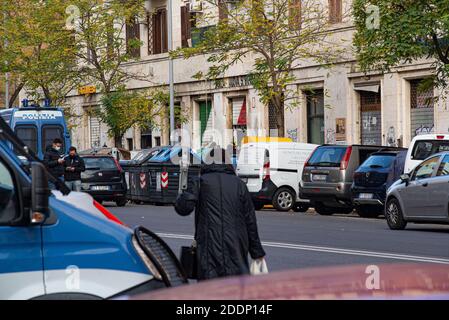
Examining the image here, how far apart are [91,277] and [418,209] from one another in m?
15.0

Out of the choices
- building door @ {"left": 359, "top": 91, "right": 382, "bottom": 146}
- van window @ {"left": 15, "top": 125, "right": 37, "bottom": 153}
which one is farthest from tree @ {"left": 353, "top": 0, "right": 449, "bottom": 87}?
van window @ {"left": 15, "top": 125, "right": 37, "bottom": 153}

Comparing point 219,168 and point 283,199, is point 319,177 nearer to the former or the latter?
point 283,199

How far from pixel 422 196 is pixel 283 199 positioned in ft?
29.8

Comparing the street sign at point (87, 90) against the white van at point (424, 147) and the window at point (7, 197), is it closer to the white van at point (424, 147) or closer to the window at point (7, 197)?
the white van at point (424, 147)

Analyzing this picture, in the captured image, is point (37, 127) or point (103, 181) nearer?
point (103, 181)

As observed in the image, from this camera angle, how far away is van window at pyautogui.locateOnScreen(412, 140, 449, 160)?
24531 mm

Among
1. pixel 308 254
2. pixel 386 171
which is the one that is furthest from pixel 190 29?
pixel 308 254

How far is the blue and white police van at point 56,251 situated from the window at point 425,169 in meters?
14.8

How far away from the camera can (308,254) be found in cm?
1584

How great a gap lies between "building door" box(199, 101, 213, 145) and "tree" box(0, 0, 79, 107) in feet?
18.1

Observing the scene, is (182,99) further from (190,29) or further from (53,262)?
(53,262)

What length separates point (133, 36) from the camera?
174ft

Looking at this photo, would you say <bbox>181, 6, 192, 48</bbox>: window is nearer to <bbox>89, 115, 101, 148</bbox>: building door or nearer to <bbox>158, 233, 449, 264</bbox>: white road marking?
<bbox>89, 115, 101, 148</bbox>: building door

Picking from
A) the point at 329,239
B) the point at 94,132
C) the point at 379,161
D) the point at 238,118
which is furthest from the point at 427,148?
the point at 94,132
